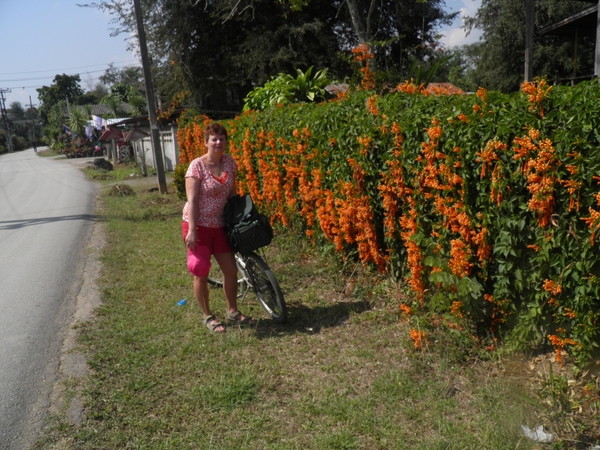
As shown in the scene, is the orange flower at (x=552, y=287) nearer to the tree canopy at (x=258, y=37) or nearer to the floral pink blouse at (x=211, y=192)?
the floral pink blouse at (x=211, y=192)

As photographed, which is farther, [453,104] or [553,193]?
[453,104]

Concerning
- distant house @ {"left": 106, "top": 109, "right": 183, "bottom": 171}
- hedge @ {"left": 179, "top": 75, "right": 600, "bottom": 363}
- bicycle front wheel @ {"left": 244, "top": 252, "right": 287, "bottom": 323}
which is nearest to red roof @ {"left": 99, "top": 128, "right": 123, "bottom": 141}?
distant house @ {"left": 106, "top": 109, "right": 183, "bottom": 171}

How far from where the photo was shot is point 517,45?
100ft

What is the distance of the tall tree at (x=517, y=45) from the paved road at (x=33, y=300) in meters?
24.9

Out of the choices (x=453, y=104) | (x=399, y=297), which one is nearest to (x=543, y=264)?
(x=453, y=104)

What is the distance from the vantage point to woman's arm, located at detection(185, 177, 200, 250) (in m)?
4.80

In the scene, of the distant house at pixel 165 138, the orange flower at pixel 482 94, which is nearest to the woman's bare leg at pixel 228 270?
the orange flower at pixel 482 94

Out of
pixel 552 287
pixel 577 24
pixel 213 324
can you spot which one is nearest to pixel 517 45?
pixel 577 24

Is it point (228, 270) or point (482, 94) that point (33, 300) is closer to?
point (228, 270)

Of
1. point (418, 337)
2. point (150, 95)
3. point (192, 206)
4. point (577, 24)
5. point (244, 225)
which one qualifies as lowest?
point (418, 337)

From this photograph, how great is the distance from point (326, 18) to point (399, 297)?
55.5ft

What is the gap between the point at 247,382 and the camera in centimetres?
400

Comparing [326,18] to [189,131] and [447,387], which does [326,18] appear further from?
[447,387]

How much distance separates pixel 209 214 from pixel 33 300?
2862mm
